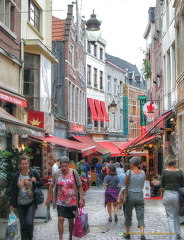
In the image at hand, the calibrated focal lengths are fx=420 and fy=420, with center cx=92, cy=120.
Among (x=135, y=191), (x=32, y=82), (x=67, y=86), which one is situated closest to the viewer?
(x=135, y=191)

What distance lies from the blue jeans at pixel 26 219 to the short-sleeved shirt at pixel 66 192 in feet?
1.73

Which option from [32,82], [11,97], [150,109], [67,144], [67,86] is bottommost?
[67,144]

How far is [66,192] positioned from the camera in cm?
742

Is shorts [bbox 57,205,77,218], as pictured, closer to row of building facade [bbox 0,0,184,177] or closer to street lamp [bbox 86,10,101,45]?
row of building facade [bbox 0,0,184,177]

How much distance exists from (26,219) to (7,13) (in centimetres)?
972

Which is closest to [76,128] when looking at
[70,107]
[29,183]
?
Answer: [70,107]

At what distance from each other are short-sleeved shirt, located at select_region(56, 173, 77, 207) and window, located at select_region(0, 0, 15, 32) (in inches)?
336

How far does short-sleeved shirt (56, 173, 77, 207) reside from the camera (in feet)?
24.3

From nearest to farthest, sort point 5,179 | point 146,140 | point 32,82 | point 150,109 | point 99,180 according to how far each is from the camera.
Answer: point 5,179, point 32,82, point 146,140, point 150,109, point 99,180

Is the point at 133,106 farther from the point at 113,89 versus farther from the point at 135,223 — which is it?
the point at 135,223

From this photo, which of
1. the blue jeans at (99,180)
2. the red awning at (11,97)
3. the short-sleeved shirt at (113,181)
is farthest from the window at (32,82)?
the blue jeans at (99,180)

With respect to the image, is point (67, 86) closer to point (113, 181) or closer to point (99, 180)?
point (99, 180)

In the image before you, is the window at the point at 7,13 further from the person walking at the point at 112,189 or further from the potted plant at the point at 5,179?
the potted plant at the point at 5,179

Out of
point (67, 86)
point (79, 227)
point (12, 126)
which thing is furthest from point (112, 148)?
point (79, 227)
